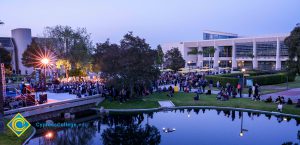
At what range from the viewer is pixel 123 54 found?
29.4m

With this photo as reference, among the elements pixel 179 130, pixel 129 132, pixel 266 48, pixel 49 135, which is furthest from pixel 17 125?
pixel 266 48

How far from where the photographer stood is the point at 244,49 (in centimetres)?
8588

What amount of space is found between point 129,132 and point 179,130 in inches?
157

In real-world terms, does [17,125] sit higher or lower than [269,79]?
lower

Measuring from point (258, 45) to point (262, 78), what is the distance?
144 ft

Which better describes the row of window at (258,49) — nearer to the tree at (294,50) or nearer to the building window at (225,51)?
the building window at (225,51)

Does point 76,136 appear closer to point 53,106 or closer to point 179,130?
point 53,106

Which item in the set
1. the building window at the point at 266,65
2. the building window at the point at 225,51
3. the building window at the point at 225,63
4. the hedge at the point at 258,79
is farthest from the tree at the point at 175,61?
the building window at the point at 225,63

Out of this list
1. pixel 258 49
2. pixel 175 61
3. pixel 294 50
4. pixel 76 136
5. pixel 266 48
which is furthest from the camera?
pixel 258 49

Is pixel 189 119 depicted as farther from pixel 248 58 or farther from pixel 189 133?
pixel 248 58

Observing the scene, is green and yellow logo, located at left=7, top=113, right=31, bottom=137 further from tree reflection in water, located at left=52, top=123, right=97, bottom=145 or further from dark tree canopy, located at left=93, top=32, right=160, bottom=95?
dark tree canopy, located at left=93, top=32, right=160, bottom=95

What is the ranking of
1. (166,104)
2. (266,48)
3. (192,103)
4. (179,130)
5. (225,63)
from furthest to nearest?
(225,63), (266,48), (166,104), (192,103), (179,130)

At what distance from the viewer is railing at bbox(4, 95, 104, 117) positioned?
23.3 m

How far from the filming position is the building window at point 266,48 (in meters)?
78.1
